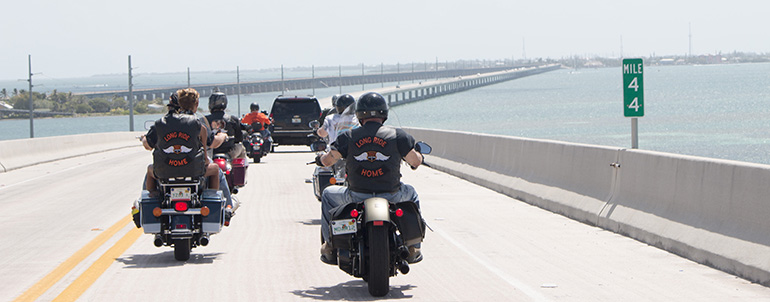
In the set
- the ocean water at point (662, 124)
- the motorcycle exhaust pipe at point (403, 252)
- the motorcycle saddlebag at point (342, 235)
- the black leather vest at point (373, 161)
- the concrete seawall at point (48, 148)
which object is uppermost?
the black leather vest at point (373, 161)

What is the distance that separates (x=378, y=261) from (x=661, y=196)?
4392 mm

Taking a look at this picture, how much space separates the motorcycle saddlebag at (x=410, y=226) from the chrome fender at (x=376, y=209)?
8.3 inches

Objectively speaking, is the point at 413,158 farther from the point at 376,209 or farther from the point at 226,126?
the point at 226,126

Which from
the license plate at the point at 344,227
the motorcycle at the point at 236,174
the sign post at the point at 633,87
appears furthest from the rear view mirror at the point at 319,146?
the sign post at the point at 633,87

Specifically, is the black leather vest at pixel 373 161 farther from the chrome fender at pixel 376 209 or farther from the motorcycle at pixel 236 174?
the motorcycle at pixel 236 174

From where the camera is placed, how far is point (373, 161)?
8664 millimetres

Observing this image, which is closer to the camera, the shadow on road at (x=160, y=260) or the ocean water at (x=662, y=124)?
the shadow on road at (x=160, y=260)

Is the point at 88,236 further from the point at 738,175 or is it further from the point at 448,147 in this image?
the point at 448,147

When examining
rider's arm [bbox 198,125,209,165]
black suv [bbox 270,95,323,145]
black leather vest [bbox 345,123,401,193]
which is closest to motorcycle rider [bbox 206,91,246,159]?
rider's arm [bbox 198,125,209,165]

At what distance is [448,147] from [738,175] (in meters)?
15.5

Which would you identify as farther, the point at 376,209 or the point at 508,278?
the point at 508,278

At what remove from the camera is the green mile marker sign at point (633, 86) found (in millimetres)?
13477

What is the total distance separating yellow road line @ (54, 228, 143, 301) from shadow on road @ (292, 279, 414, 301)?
1812 millimetres

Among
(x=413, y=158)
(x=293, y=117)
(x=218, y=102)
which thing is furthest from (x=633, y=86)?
(x=293, y=117)
